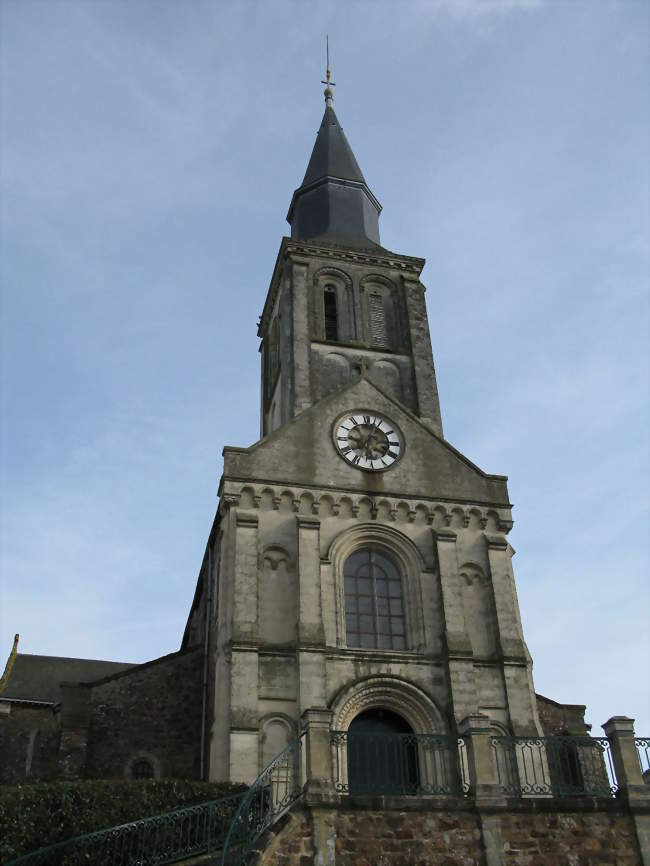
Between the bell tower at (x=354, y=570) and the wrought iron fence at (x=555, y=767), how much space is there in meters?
0.91

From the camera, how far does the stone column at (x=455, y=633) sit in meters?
22.3

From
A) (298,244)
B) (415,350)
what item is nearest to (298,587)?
(415,350)

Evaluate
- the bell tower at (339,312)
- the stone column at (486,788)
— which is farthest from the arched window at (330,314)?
the stone column at (486,788)

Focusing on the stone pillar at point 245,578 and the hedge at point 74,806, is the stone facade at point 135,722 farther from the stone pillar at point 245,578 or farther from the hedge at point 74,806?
the hedge at point 74,806

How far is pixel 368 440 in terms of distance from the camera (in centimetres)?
2650

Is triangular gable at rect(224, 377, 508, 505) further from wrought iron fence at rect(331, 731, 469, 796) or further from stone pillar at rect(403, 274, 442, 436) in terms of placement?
wrought iron fence at rect(331, 731, 469, 796)

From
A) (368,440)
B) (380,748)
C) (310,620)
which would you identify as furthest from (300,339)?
(380,748)

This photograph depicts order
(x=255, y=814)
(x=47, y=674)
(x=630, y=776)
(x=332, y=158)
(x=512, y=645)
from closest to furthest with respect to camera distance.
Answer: (x=255, y=814)
(x=630, y=776)
(x=512, y=645)
(x=47, y=674)
(x=332, y=158)

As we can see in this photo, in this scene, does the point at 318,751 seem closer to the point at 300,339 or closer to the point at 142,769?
the point at 142,769

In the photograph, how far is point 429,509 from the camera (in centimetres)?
2538

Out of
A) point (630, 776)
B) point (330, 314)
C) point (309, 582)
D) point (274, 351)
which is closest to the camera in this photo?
point (630, 776)

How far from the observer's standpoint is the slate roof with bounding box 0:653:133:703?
105 ft

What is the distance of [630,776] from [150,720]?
12.3 meters

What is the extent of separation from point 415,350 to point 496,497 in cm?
672
